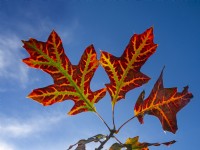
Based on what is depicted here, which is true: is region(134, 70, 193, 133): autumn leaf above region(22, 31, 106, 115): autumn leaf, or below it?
below

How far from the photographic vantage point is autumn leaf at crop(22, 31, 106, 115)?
7.07 ft

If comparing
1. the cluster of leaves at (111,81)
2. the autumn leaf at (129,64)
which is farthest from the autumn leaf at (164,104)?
the autumn leaf at (129,64)

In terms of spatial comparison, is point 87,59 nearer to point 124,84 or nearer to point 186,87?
point 124,84

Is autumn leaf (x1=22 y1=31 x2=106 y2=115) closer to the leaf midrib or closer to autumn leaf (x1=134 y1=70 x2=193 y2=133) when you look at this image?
the leaf midrib

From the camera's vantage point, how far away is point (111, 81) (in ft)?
7.67

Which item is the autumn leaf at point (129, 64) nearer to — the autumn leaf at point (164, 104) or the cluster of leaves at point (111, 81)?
the cluster of leaves at point (111, 81)

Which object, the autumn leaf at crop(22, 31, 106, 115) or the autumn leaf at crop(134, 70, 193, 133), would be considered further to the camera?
the autumn leaf at crop(134, 70, 193, 133)

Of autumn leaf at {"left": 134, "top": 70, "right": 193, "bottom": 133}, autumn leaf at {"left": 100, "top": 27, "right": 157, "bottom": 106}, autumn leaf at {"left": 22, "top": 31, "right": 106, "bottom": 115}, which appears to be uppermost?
autumn leaf at {"left": 22, "top": 31, "right": 106, "bottom": 115}

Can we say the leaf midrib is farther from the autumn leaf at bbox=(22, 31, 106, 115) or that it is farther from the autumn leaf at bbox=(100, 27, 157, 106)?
the autumn leaf at bbox=(100, 27, 157, 106)

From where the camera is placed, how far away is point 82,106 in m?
2.36

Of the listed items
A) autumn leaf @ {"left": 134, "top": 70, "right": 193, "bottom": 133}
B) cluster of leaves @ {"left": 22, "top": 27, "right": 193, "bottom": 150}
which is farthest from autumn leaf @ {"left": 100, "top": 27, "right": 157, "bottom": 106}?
autumn leaf @ {"left": 134, "top": 70, "right": 193, "bottom": 133}

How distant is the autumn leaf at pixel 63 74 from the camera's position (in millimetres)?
2156

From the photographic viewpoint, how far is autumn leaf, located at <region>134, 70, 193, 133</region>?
2287mm

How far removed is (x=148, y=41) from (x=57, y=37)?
64 cm
